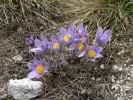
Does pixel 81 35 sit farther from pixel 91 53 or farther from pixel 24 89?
pixel 24 89

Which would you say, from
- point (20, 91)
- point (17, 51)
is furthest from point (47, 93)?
point (17, 51)

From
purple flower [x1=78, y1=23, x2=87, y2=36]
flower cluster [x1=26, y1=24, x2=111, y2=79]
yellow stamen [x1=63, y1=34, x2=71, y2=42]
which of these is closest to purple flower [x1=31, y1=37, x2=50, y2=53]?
flower cluster [x1=26, y1=24, x2=111, y2=79]

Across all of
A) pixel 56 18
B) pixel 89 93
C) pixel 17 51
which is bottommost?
pixel 89 93

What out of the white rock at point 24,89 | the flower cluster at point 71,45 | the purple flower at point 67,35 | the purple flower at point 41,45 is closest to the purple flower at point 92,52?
the flower cluster at point 71,45

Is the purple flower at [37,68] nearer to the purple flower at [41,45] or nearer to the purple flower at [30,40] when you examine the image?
the purple flower at [41,45]

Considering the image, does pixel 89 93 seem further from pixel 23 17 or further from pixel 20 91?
pixel 23 17

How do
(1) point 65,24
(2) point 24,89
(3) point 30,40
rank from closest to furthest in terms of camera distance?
(2) point 24,89 → (3) point 30,40 → (1) point 65,24

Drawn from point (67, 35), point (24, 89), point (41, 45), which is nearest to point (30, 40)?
point (41, 45)
